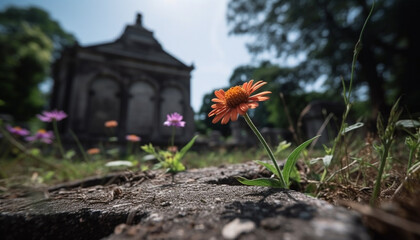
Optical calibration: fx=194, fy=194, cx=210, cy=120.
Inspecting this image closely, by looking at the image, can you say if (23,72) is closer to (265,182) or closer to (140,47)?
(140,47)

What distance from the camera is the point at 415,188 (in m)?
0.73

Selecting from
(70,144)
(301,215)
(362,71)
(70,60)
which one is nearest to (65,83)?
(70,60)

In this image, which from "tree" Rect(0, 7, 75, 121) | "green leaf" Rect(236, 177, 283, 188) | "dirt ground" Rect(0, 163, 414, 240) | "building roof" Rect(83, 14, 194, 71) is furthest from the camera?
"tree" Rect(0, 7, 75, 121)

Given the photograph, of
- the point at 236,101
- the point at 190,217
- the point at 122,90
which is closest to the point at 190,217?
the point at 190,217

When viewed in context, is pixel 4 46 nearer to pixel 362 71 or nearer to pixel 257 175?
pixel 257 175

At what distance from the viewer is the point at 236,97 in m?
0.95

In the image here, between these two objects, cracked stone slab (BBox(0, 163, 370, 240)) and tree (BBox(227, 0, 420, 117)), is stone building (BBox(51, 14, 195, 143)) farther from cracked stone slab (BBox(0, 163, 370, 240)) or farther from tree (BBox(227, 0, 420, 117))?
cracked stone slab (BBox(0, 163, 370, 240))

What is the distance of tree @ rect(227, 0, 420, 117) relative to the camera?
7.27 meters

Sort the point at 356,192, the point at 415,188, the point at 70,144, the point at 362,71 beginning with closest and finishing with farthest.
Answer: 1. the point at 415,188
2. the point at 356,192
3. the point at 70,144
4. the point at 362,71

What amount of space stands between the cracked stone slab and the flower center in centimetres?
42

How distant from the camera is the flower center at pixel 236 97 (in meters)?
0.94

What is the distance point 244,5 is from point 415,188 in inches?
466

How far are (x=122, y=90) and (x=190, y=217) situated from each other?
29.4 feet

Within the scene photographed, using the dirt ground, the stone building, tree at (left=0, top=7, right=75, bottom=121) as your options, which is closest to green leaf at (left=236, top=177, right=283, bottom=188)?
the dirt ground
